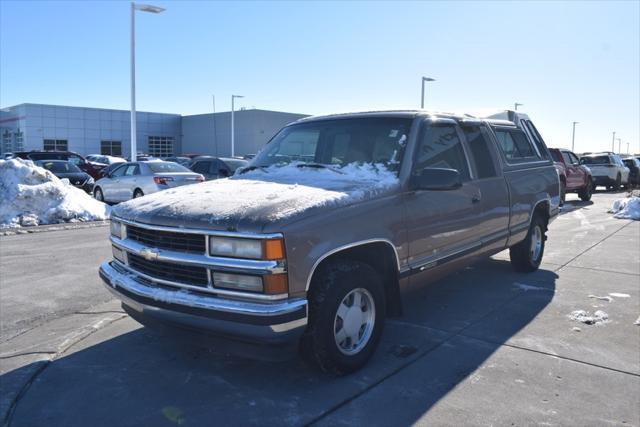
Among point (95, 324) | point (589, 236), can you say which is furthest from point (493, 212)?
point (589, 236)

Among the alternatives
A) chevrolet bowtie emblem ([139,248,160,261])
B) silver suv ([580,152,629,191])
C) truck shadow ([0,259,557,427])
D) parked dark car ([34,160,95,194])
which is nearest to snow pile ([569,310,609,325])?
truck shadow ([0,259,557,427])

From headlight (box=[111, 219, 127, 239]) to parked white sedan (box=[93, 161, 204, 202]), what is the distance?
10.5 m

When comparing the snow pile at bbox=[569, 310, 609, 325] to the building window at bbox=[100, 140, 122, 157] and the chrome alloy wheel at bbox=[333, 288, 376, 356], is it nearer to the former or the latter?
the chrome alloy wheel at bbox=[333, 288, 376, 356]

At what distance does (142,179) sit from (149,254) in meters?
12.4

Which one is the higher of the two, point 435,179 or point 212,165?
point 435,179

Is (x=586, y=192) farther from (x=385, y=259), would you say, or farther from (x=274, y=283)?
(x=274, y=283)

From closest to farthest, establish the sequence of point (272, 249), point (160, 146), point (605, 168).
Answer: point (272, 249), point (605, 168), point (160, 146)

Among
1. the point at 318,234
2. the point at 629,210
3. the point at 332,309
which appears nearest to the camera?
the point at 318,234

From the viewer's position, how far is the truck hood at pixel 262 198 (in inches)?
129

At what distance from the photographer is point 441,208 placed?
14.9ft

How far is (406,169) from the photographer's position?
4.21 metres

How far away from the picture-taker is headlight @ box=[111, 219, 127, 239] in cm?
402

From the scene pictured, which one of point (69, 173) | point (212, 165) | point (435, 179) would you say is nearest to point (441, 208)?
point (435, 179)

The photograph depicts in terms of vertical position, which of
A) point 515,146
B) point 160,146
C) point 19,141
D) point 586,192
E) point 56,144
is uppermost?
point 19,141
